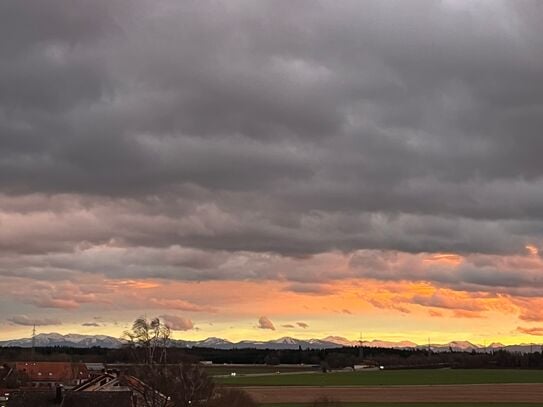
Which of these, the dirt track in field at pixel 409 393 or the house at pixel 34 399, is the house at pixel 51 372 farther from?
the house at pixel 34 399

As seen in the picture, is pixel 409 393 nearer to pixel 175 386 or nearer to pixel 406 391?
pixel 406 391

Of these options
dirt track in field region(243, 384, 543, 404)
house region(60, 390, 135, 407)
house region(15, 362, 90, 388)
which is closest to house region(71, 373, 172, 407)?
house region(60, 390, 135, 407)

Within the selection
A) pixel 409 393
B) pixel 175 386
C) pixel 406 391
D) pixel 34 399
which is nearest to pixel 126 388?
pixel 34 399

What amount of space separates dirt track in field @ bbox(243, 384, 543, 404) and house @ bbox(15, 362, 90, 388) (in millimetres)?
31146

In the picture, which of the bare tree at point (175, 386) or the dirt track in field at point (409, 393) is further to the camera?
the dirt track in field at point (409, 393)

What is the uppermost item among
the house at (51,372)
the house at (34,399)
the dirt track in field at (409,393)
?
the house at (51,372)

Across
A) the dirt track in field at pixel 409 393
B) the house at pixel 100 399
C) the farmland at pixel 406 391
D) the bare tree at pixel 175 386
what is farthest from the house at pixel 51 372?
the bare tree at pixel 175 386

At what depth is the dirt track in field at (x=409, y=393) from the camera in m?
132

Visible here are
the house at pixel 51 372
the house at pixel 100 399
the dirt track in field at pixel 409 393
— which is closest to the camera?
the house at pixel 100 399

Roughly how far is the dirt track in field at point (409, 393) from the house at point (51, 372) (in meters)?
31.1

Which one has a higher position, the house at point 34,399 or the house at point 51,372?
the house at point 51,372

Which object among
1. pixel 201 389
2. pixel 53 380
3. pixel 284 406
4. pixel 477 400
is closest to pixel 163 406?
pixel 201 389

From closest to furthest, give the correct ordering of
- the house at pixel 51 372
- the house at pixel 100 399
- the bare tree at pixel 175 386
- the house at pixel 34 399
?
the bare tree at pixel 175 386, the house at pixel 100 399, the house at pixel 34 399, the house at pixel 51 372

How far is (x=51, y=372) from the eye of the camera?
162000 mm
